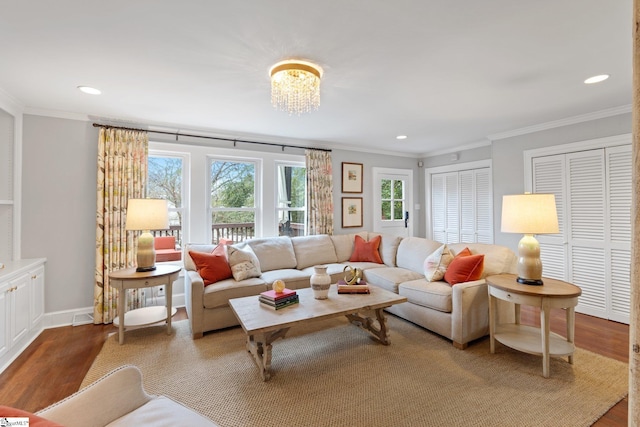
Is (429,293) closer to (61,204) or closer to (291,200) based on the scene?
(291,200)

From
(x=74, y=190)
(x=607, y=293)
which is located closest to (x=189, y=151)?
(x=74, y=190)

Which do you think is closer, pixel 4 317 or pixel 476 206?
pixel 4 317

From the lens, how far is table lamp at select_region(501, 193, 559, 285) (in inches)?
95.9

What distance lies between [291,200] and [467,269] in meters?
Answer: 2.86

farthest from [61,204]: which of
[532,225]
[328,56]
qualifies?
[532,225]

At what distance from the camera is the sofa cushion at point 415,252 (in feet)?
12.6

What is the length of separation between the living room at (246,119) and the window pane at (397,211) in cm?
131

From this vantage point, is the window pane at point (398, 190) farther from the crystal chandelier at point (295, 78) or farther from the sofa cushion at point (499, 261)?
the crystal chandelier at point (295, 78)

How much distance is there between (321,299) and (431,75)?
2.18 meters

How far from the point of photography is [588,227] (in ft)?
11.7

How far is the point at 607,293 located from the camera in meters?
3.42

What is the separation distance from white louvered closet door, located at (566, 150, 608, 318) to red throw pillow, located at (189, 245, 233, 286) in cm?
433

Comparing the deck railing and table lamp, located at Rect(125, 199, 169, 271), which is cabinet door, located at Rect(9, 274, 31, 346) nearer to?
table lamp, located at Rect(125, 199, 169, 271)

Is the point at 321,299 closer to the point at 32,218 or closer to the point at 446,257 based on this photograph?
the point at 446,257
